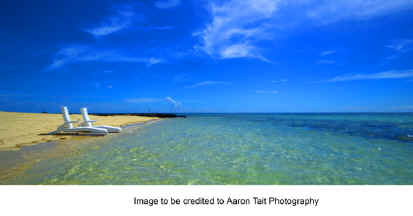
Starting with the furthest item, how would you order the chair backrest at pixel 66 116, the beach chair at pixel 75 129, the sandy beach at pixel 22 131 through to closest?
1. the chair backrest at pixel 66 116
2. the beach chair at pixel 75 129
3. the sandy beach at pixel 22 131

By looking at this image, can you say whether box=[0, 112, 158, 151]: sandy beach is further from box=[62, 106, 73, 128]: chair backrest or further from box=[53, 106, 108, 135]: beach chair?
box=[62, 106, 73, 128]: chair backrest

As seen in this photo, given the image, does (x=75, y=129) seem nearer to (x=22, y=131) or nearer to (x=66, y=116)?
(x=66, y=116)

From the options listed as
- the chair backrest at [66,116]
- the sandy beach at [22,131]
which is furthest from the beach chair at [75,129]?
the sandy beach at [22,131]

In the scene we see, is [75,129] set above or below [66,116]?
below

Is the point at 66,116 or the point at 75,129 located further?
the point at 66,116

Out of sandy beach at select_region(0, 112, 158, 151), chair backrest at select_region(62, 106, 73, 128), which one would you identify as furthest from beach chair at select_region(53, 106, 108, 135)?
sandy beach at select_region(0, 112, 158, 151)

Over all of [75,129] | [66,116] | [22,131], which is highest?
[66,116]

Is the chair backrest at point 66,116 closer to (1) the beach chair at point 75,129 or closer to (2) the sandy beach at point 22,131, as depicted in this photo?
(1) the beach chair at point 75,129

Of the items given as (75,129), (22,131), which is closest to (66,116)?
(75,129)

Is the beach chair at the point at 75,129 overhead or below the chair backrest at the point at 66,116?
below

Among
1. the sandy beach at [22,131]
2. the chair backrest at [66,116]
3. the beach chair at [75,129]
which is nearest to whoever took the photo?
the sandy beach at [22,131]

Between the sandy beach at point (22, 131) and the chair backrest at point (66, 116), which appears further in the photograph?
the chair backrest at point (66, 116)
